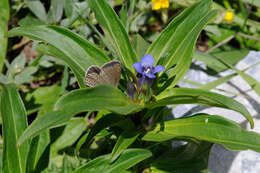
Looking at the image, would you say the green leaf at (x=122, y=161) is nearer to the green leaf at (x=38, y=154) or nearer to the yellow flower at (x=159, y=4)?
the green leaf at (x=38, y=154)

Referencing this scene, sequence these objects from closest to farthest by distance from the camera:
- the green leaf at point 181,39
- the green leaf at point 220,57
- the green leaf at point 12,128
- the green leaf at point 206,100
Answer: the green leaf at point 206,100 → the green leaf at point 181,39 → the green leaf at point 12,128 → the green leaf at point 220,57

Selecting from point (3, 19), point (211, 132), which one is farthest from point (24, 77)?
point (211, 132)

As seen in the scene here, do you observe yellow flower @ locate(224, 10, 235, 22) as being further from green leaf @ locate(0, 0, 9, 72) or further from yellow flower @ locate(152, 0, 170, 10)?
green leaf @ locate(0, 0, 9, 72)

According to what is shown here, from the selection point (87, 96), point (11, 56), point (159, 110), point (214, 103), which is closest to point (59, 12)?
point (11, 56)

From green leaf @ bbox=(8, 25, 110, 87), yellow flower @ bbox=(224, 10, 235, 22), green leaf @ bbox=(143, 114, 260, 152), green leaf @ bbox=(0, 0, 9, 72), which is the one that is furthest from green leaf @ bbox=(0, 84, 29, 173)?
yellow flower @ bbox=(224, 10, 235, 22)

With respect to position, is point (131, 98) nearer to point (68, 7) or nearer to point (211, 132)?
point (211, 132)

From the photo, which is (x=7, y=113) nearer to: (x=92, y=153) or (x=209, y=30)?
(x=92, y=153)

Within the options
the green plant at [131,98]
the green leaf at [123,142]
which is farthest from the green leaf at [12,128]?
the green leaf at [123,142]
